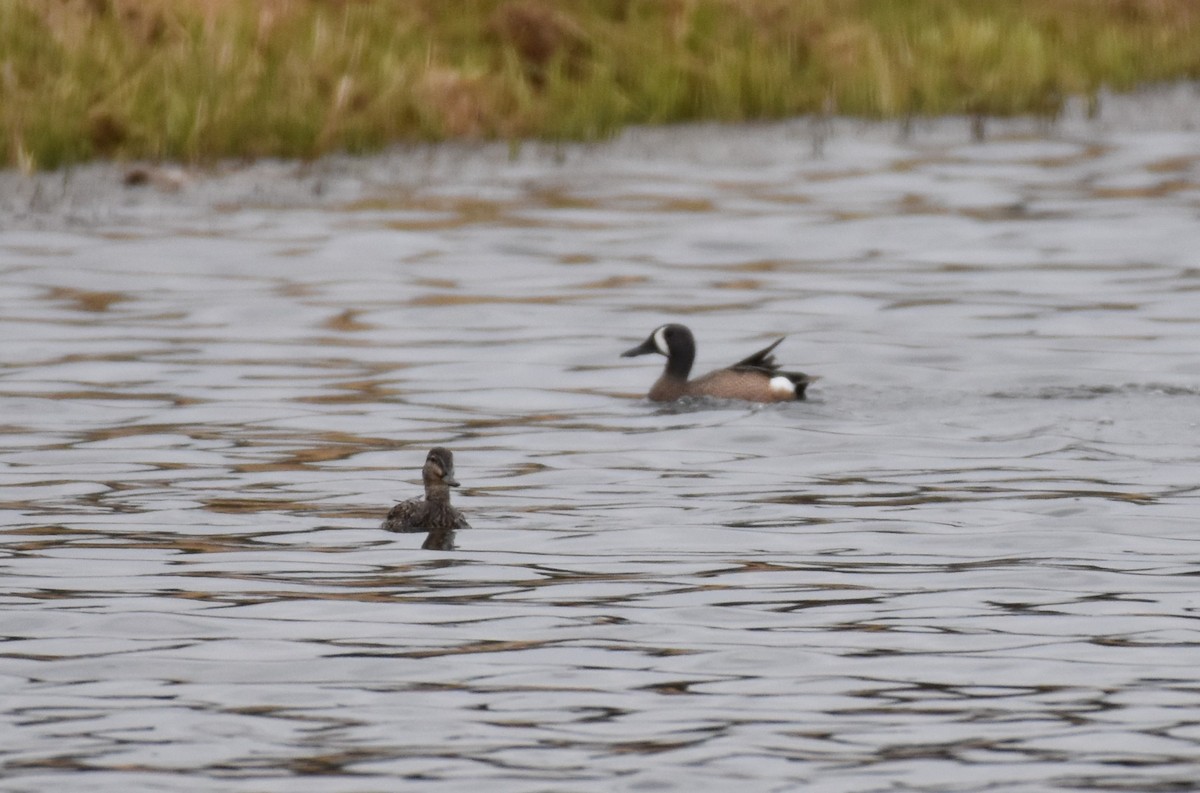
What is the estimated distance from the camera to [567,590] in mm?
8062

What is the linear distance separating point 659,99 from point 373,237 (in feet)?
16.0

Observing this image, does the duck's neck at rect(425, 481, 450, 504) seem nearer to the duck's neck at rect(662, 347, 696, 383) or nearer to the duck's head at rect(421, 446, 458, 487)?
the duck's head at rect(421, 446, 458, 487)

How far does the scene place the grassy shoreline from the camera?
1844 cm

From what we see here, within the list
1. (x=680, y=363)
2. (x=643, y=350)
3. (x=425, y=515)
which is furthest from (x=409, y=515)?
(x=643, y=350)

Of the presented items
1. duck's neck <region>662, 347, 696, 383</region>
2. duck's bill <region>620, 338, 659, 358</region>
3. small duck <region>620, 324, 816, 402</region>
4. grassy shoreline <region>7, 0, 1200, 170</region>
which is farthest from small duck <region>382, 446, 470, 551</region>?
grassy shoreline <region>7, 0, 1200, 170</region>

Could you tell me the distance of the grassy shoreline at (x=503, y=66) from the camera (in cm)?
1844

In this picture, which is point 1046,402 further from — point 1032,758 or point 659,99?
point 659,99

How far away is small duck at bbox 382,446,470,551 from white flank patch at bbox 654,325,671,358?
350 centimetres

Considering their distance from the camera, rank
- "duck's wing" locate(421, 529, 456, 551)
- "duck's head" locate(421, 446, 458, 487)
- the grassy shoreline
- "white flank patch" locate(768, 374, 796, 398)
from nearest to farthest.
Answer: "duck's wing" locate(421, 529, 456, 551)
"duck's head" locate(421, 446, 458, 487)
"white flank patch" locate(768, 374, 796, 398)
the grassy shoreline

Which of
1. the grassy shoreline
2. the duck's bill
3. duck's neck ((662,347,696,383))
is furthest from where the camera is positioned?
the grassy shoreline

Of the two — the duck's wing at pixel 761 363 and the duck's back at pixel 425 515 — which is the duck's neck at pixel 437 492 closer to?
the duck's back at pixel 425 515

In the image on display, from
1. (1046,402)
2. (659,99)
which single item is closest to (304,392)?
(1046,402)

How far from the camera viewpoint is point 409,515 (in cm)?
897

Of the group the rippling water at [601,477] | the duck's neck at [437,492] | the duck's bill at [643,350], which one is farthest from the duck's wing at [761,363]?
the duck's neck at [437,492]
